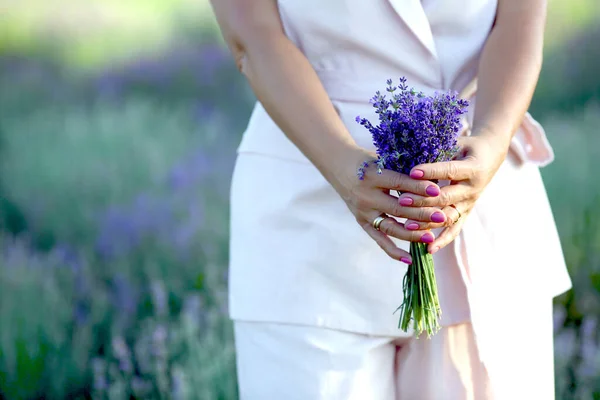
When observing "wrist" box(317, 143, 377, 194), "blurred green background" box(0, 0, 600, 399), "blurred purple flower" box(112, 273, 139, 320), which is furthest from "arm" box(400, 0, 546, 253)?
"blurred purple flower" box(112, 273, 139, 320)

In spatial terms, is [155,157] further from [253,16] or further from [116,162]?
[253,16]

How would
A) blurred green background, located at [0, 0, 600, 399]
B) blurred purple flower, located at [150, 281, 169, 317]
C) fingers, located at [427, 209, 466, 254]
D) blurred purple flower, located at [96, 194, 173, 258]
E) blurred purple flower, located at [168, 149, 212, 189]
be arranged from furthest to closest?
1. blurred purple flower, located at [168, 149, 212, 189]
2. blurred purple flower, located at [96, 194, 173, 258]
3. blurred purple flower, located at [150, 281, 169, 317]
4. blurred green background, located at [0, 0, 600, 399]
5. fingers, located at [427, 209, 466, 254]

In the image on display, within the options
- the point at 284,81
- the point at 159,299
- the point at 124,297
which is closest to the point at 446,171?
the point at 284,81

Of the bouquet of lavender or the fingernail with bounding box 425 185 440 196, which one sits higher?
the bouquet of lavender

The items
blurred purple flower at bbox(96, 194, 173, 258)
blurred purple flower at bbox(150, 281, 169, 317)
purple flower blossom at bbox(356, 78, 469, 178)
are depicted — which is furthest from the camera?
blurred purple flower at bbox(96, 194, 173, 258)

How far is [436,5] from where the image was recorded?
1611mm

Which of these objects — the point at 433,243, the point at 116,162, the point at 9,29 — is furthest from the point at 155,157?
the point at 433,243

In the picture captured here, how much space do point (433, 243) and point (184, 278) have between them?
282cm

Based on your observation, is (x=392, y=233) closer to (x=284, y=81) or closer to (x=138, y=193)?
(x=284, y=81)

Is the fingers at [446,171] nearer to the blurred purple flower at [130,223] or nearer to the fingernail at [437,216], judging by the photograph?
the fingernail at [437,216]

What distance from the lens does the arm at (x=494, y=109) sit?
140 cm

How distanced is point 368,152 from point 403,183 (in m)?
0.12

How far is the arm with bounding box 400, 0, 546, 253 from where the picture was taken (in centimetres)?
140

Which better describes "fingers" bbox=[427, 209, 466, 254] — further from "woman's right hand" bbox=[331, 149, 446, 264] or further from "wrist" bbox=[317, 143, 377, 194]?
"wrist" bbox=[317, 143, 377, 194]
